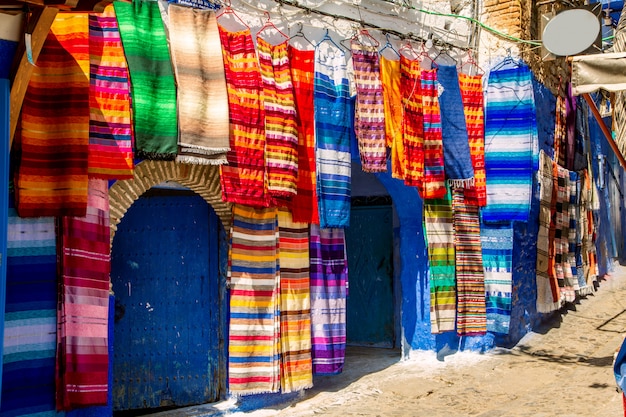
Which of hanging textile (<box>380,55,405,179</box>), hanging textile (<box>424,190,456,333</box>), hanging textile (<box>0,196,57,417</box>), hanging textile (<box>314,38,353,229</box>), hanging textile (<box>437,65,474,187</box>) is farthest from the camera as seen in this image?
hanging textile (<box>424,190,456,333</box>)

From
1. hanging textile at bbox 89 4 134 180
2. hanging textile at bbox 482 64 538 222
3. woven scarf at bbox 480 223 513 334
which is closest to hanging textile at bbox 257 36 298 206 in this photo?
hanging textile at bbox 89 4 134 180

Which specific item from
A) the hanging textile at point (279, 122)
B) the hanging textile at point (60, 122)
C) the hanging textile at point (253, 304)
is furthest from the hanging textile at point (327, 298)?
the hanging textile at point (60, 122)

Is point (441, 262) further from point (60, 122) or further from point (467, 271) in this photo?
point (60, 122)

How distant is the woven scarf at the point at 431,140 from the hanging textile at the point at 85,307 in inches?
148

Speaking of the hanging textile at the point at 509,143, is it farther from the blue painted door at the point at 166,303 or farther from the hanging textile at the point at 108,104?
the hanging textile at the point at 108,104

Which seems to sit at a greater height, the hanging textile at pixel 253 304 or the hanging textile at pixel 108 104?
the hanging textile at pixel 108 104

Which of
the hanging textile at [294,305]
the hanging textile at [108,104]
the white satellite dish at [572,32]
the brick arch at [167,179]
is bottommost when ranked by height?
the hanging textile at [294,305]

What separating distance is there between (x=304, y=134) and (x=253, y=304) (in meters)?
1.65

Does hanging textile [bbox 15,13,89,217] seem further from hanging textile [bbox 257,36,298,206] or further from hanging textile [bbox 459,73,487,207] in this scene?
hanging textile [bbox 459,73,487,207]

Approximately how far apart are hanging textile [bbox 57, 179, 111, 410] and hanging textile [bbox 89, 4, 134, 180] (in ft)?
0.64

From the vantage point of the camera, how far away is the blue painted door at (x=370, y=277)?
9.55 metres

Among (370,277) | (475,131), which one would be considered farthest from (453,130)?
(370,277)

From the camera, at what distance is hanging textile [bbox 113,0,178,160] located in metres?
4.94

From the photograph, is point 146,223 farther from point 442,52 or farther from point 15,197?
point 442,52
